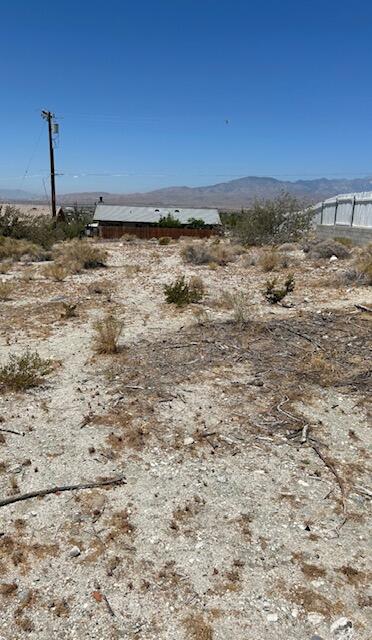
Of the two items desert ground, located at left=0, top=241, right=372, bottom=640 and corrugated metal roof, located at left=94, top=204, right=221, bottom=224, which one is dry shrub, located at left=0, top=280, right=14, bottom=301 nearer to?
desert ground, located at left=0, top=241, right=372, bottom=640

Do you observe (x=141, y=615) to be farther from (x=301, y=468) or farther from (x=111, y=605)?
(x=301, y=468)

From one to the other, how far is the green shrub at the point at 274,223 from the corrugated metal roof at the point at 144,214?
23.0 metres

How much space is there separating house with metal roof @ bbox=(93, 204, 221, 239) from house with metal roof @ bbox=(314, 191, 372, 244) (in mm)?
13784

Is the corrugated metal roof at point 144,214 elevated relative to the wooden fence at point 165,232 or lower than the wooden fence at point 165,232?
elevated

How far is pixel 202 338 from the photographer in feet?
26.7

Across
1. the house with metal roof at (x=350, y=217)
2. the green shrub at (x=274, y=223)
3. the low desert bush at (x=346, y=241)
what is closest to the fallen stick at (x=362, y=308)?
A: the house with metal roof at (x=350, y=217)

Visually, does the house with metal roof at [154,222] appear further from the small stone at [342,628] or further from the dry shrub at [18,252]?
the small stone at [342,628]

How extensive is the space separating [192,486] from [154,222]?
46974mm

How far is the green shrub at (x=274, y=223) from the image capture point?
79.6 feet

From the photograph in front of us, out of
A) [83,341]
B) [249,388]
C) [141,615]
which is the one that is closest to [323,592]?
[141,615]

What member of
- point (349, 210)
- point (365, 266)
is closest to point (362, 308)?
point (365, 266)

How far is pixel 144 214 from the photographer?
179ft

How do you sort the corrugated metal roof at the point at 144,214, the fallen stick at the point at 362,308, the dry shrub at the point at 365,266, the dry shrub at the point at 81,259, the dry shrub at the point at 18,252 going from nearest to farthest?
the fallen stick at the point at 362,308
the dry shrub at the point at 365,266
the dry shrub at the point at 81,259
the dry shrub at the point at 18,252
the corrugated metal roof at the point at 144,214

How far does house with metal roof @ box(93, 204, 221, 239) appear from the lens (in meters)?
38.8
